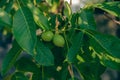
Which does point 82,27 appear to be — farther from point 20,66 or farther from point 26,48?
point 20,66

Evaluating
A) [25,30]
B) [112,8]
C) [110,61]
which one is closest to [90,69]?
[110,61]

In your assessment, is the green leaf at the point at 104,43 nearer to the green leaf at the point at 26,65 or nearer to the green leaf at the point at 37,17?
the green leaf at the point at 37,17

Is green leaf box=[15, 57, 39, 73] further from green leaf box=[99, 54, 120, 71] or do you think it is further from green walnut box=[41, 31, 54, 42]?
green leaf box=[99, 54, 120, 71]

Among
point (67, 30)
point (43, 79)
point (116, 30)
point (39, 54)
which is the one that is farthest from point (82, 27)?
point (116, 30)

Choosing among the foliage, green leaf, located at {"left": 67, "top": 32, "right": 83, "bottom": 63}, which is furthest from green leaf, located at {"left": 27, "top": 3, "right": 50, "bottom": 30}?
green leaf, located at {"left": 67, "top": 32, "right": 83, "bottom": 63}

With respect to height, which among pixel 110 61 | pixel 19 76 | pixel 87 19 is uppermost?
pixel 87 19

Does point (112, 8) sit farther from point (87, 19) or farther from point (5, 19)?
point (5, 19)

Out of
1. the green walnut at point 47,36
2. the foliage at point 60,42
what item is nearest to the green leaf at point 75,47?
the foliage at point 60,42
